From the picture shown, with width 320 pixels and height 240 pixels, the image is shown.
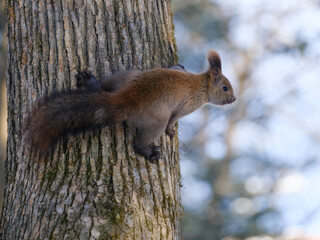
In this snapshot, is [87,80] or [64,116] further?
Result: [87,80]

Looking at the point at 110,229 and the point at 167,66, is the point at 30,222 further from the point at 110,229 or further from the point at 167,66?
the point at 167,66

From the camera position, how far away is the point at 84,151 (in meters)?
3.12

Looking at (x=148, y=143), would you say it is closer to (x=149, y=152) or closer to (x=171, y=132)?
(x=149, y=152)

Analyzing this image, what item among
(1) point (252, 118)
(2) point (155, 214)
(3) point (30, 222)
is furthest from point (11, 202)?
(1) point (252, 118)

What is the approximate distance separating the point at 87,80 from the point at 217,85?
59.4 inches

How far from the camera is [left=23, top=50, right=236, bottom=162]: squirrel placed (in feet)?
9.98

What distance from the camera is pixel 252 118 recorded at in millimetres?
15578

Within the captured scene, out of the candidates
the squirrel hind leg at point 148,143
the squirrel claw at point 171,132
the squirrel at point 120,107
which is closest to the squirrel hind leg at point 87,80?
the squirrel at point 120,107

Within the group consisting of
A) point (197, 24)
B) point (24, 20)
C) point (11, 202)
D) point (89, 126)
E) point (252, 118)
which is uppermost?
point (197, 24)

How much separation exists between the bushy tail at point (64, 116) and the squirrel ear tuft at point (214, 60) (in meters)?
1.31

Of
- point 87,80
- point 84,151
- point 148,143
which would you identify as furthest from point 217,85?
point 84,151

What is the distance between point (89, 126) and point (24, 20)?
3.33 feet

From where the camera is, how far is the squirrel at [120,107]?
304 cm

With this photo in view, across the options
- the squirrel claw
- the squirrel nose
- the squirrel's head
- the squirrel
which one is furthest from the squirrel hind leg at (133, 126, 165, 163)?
the squirrel nose
